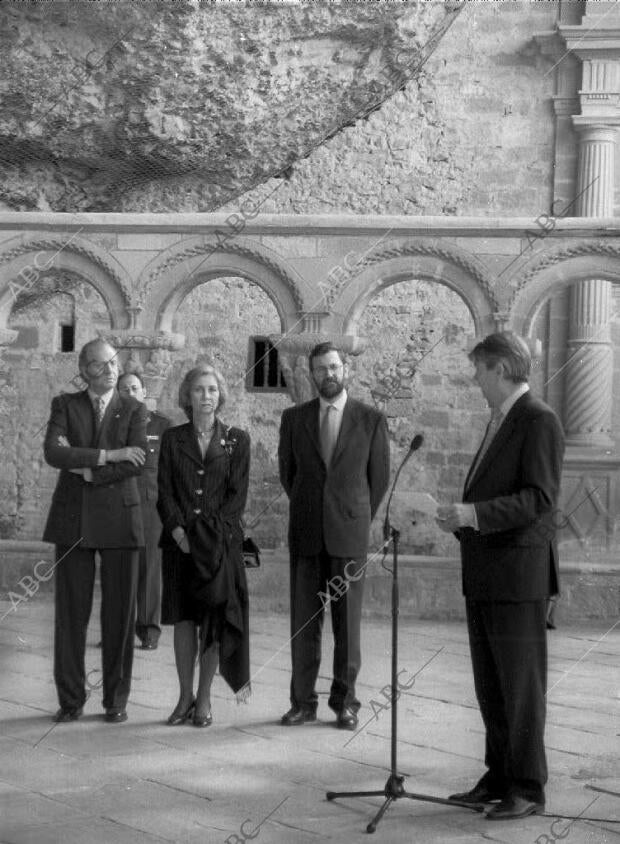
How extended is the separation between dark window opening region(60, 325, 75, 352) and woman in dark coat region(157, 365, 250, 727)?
7.26 meters

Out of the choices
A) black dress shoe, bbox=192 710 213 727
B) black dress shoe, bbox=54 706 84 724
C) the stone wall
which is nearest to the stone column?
the stone wall

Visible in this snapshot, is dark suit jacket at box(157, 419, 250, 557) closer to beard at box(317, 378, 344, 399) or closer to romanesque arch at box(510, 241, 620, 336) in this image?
beard at box(317, 378, 344, 399)

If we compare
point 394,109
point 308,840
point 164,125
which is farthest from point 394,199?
point 308,840

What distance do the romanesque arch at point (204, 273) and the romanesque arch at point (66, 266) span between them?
0.47 ft

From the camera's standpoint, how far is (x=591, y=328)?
37.7 ft

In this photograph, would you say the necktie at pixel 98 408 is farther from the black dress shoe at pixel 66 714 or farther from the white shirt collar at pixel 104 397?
the black dress shoe at pixel 66 714

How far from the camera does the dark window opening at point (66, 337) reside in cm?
1246

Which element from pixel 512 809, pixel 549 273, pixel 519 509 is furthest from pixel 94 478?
pixel 549 273

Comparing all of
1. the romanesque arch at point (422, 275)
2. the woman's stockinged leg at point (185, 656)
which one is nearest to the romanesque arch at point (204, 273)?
the romanesque arch at point (422, 275)

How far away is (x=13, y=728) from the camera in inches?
203

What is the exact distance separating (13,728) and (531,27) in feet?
28.1

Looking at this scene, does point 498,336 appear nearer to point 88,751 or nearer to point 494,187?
point 88,751

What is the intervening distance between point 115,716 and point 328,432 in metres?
1.38

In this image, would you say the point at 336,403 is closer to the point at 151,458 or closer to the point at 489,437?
the point at 489,437
